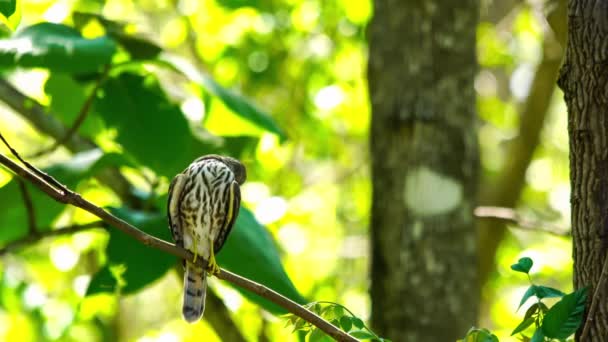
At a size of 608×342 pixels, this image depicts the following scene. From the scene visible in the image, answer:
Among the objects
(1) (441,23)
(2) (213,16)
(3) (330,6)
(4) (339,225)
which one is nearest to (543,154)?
(4) (339,225)

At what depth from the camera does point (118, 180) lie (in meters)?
4.05

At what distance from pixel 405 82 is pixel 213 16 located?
9.94 ft

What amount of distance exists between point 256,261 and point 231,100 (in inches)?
30.8

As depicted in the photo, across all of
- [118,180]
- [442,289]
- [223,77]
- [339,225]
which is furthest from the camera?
[339,225]

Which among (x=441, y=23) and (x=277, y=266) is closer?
(x=277, y=266)

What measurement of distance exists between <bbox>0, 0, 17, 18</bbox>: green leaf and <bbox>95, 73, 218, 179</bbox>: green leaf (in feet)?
Result: 4.77

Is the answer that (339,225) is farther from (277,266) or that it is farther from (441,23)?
(277,266)

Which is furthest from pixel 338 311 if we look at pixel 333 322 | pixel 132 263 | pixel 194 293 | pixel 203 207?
pixel 132 263

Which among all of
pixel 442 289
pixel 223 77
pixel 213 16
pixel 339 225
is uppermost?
pixel 213 16

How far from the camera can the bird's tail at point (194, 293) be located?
123 inches

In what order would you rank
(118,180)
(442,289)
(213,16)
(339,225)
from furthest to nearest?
(339,225)
(213,16)
(118,180)
(442,289)

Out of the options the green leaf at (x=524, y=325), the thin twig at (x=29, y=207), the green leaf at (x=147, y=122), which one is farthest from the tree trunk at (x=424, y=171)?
the green leaf at (x=524, y=325)

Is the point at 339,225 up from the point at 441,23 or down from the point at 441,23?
down

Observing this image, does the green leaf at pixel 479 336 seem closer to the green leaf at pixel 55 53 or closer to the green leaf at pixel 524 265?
the green leaf at pixel 524 265
